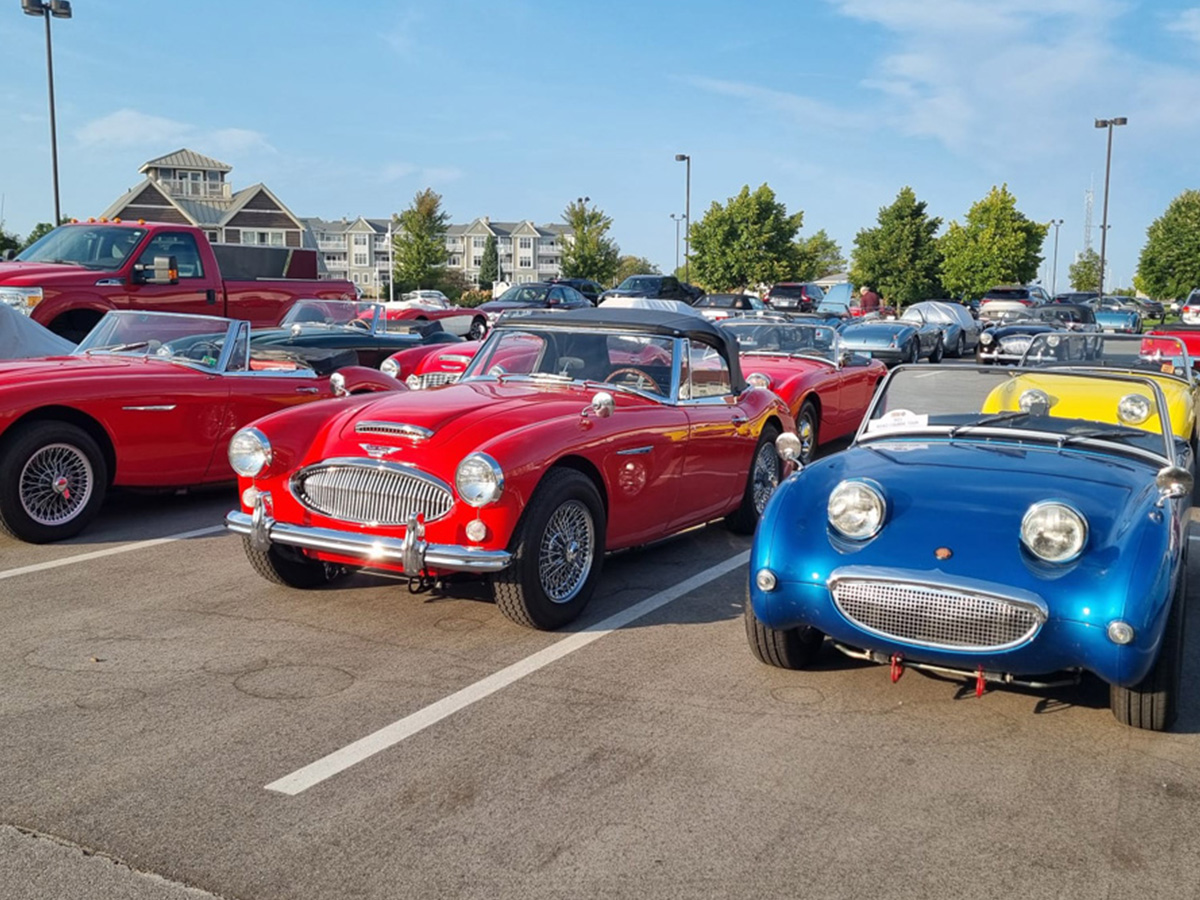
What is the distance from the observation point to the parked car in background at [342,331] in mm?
12297

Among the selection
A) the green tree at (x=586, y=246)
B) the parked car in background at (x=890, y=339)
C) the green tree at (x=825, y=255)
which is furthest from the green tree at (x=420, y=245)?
the parked car in background at (x=890, y=339)

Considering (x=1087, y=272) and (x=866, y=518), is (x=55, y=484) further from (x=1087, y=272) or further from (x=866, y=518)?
(x=1087, y=272)

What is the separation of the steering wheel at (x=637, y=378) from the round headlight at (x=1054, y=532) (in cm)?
297

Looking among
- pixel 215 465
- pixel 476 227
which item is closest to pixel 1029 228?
pixel 215 465

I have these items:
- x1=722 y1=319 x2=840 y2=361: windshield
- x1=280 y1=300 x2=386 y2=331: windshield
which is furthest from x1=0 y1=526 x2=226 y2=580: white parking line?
x1=722 y1=319 x2=840 y2=361: windshield

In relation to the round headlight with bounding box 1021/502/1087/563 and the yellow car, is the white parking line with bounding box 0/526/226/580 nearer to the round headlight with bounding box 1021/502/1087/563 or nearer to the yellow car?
the round headlight with bounding box 1021/502/1087/563

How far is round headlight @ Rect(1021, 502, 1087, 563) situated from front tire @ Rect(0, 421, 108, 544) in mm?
5816

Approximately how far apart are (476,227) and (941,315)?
109 meters

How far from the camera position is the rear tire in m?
6.08

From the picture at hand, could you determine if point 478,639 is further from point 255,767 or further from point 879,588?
point 879,588

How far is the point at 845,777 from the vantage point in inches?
154

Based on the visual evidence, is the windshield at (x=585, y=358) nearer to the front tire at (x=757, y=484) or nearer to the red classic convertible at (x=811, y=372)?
the front tire at (x=757, y=484)

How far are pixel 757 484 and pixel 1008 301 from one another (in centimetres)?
3249

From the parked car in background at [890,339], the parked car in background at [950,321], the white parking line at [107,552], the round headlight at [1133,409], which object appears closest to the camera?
the round headlight at [1133,409]
